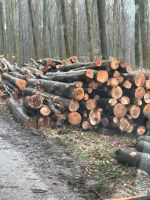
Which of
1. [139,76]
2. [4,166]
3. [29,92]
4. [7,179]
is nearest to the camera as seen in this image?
[7,179]

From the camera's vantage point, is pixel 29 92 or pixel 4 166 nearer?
pixel 4 166

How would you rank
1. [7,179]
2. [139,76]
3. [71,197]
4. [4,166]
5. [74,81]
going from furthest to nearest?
[74,81], [139,76], [4,166], [7,179], [71,197]

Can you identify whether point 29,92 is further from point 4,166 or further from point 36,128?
point 4,166

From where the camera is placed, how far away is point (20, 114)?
970cm

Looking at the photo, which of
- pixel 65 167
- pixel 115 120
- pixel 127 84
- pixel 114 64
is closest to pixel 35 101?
pixel 115 120

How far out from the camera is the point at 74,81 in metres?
9.20

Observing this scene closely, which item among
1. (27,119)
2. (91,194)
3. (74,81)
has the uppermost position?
(74,81)

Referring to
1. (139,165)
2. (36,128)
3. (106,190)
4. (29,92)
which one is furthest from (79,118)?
(106,190)

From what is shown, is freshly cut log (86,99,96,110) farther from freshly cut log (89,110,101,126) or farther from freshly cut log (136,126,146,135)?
freshly cut log (136,126,146,135)

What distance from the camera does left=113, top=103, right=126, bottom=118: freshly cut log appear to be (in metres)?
8.65

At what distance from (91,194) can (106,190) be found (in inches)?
8.7

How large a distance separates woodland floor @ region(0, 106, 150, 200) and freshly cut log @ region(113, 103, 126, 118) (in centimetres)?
45

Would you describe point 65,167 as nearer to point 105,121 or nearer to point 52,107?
point 105,121

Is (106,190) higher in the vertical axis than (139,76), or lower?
lower
